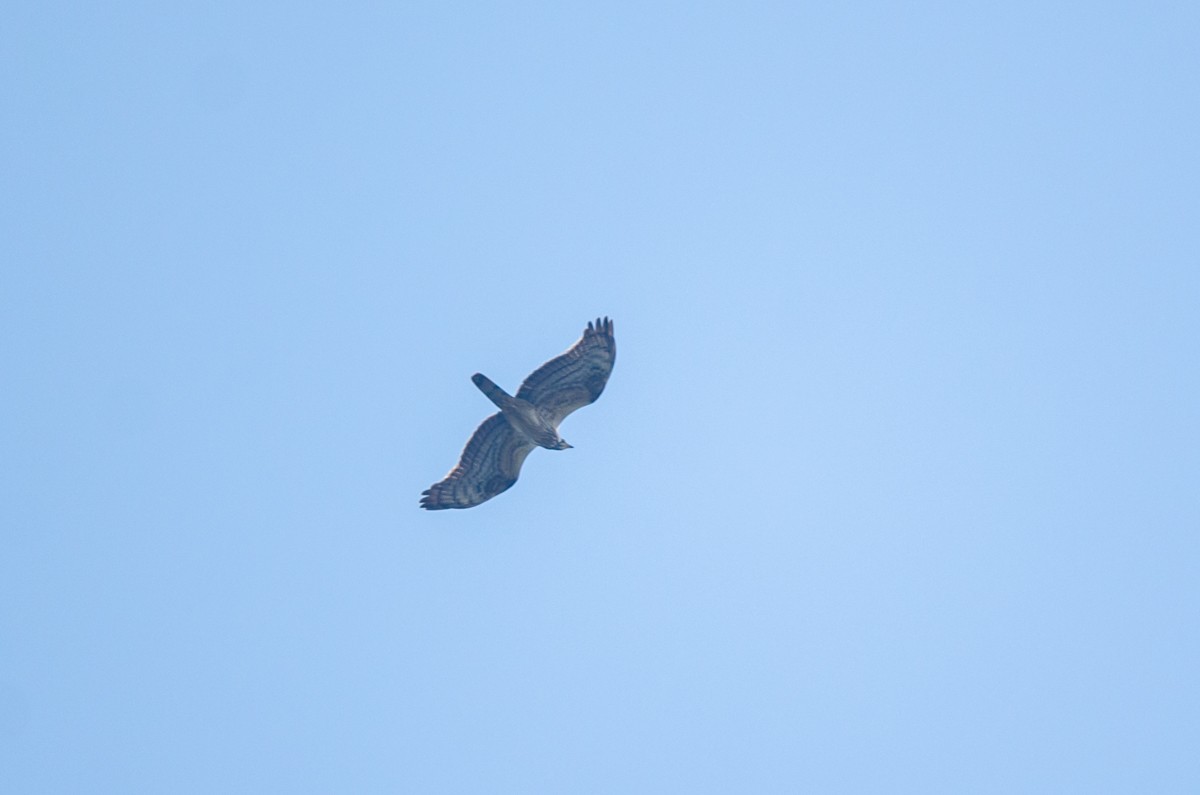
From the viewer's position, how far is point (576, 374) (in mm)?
25219

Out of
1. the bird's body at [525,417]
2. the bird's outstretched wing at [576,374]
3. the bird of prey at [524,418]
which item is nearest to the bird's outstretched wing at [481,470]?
the bird of prey at [524,418]

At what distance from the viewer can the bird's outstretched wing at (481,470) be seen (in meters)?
26.5

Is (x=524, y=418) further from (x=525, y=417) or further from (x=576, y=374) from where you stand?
(x=576, y=374)

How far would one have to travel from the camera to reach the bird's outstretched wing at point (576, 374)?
24.9 m

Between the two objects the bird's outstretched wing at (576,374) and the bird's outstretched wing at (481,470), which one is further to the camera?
the bird's outstretched wing at (481,470)

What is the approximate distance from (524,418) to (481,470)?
5.52 feet

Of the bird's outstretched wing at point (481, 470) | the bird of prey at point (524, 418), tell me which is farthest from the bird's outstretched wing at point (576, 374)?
the bird's outstretched wing at point (481, 470)

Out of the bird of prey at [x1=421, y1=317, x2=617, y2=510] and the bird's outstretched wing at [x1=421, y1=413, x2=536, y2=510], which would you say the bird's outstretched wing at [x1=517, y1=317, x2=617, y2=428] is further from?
the bird's outstretched wing at [x1=421, y1=413, x2=536, y2=510]

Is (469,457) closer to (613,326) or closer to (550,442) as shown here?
(550,442)

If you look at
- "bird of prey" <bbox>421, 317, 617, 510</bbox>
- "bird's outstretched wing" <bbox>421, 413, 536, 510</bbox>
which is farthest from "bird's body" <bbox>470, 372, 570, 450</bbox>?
"bird's outstretched wing" <bbox>421, 413, 536, 510</bbox>

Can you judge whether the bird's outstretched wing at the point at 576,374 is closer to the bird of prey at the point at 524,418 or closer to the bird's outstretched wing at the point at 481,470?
the bird of prey at the point at 524,418

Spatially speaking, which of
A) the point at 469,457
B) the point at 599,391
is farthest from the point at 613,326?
the point at 469,457

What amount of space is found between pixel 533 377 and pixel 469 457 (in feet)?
7.39

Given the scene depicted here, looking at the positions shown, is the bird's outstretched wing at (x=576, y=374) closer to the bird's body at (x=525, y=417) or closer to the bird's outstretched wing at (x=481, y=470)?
the bird's body at (x=525, y=417)
